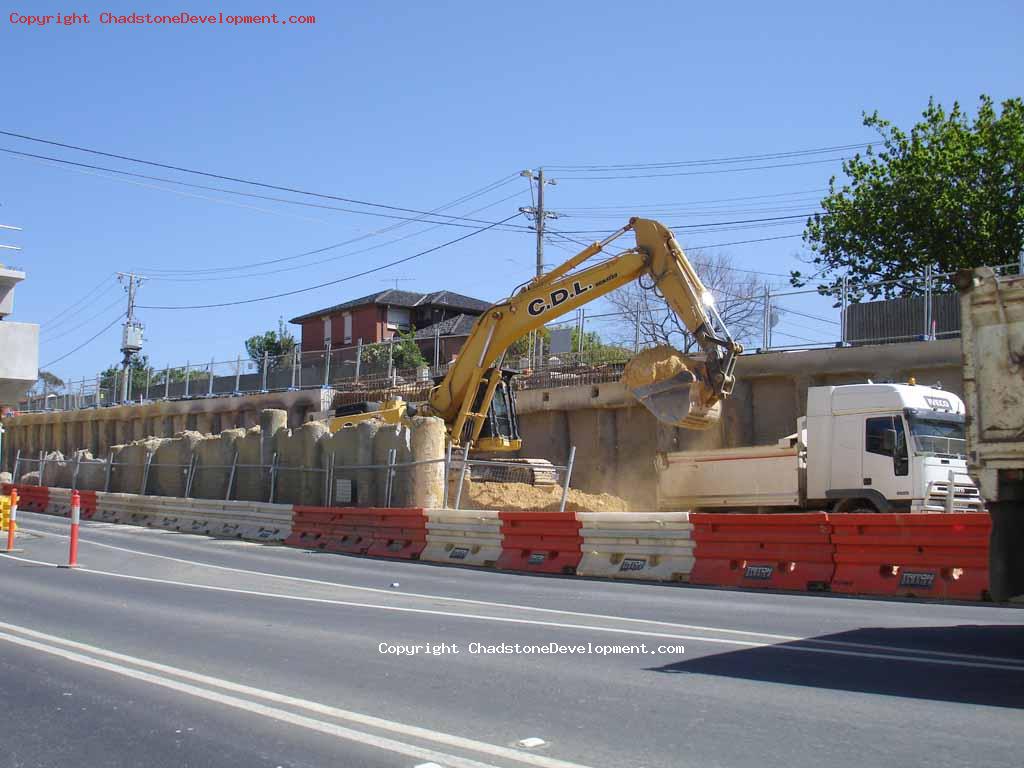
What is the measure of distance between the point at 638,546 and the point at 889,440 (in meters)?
4.99

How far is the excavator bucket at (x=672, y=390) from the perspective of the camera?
59.8ft

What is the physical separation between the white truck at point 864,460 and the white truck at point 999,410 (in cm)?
875

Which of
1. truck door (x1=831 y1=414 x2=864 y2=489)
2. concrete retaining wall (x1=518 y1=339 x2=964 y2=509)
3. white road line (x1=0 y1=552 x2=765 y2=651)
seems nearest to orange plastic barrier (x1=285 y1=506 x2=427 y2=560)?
white road line (x1=0 y1=552 x2=765 y2=651)

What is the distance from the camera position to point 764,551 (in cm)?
1337

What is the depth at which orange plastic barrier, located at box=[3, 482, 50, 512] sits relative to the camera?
32594mm

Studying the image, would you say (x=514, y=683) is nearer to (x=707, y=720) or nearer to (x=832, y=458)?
(x=707, y=720)

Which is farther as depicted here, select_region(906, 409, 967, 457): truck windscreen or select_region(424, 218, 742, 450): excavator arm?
select_region(424, 218, 742, 450): excavator arm

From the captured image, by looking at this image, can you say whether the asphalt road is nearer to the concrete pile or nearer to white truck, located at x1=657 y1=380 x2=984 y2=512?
white truck, located at x1=657 y1=380 x2=984 y2=512

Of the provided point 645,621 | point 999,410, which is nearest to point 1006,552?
point 999,410

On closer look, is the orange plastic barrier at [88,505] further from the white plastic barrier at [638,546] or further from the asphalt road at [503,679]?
the white plastic barrier at [638,546]

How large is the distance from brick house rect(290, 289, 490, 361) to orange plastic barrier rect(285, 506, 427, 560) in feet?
139

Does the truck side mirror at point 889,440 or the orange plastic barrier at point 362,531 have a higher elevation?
the truck side mirror at point 889,440

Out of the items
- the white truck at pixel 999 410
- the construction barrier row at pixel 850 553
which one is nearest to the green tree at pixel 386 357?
the construction barrier row at pixel 850 553

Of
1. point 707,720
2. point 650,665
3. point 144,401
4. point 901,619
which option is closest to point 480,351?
point 901,619
